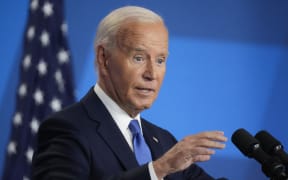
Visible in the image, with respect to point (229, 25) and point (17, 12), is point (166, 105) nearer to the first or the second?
point (229, 25)

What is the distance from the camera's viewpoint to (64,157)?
190 cm

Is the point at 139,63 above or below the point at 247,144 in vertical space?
above

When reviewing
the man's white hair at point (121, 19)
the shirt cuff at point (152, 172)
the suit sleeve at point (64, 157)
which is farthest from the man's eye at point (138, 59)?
the shirt cuff at point (152, 172)

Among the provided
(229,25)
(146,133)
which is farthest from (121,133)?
(229,25)

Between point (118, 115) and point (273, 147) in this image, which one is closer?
point (273, 147)

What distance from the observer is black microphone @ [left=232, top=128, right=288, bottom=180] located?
1602 mm

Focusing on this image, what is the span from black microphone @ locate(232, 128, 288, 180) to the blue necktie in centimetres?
45

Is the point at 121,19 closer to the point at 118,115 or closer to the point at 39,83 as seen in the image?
the point at 118,115

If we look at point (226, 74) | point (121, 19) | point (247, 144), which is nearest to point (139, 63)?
point (121, 19)

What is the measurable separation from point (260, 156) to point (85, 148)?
0.63m

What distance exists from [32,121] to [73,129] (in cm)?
233

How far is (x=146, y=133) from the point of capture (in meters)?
2.34

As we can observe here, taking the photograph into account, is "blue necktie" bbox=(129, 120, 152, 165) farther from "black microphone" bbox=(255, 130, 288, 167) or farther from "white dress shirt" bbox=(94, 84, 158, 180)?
"black microphone" bbox=(255, 130, 288, 167)

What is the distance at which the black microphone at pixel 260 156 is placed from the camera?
1.60 m
